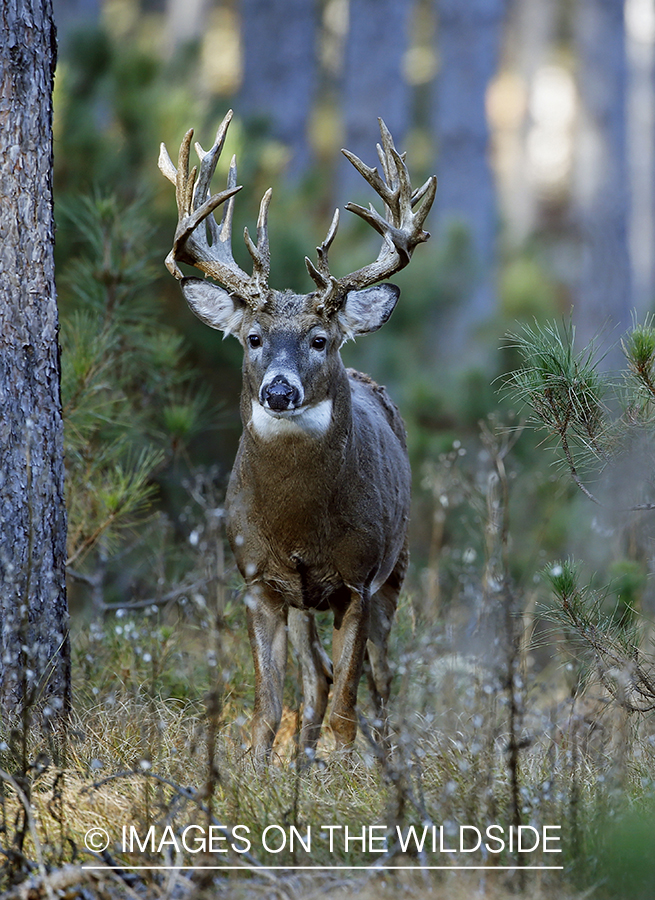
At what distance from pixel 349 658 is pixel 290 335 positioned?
1.42 metres

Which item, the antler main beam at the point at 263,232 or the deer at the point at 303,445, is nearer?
the deer at the point at 303,445

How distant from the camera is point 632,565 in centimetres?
536

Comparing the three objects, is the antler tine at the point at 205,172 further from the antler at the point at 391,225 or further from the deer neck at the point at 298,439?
the deer neck at the point at 298,439

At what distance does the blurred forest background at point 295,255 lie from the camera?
637cm

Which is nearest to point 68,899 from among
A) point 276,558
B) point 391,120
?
point 276,558

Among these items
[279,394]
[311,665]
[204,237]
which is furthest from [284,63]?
[279,394]

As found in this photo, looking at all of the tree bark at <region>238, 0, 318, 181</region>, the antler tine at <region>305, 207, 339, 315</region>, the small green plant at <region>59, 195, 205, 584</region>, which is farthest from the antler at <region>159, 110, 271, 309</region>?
the tree bark at <region>238, 0, 318, 181</region>

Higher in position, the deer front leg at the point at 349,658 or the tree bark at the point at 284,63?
the tree bark at the point at 284,63

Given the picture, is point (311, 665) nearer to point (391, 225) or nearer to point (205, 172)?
point (391, 225)

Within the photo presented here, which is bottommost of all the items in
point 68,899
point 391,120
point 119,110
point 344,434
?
point 68,899

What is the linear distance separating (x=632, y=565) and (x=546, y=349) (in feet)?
5.20

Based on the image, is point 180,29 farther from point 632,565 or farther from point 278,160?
point 632,565

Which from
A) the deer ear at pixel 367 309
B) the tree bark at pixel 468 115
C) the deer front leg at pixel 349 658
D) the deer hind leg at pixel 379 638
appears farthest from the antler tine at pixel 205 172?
the tree bark at pixel 468 115

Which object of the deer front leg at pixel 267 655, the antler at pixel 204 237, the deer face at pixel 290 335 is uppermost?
the antler at pixel 204 237
